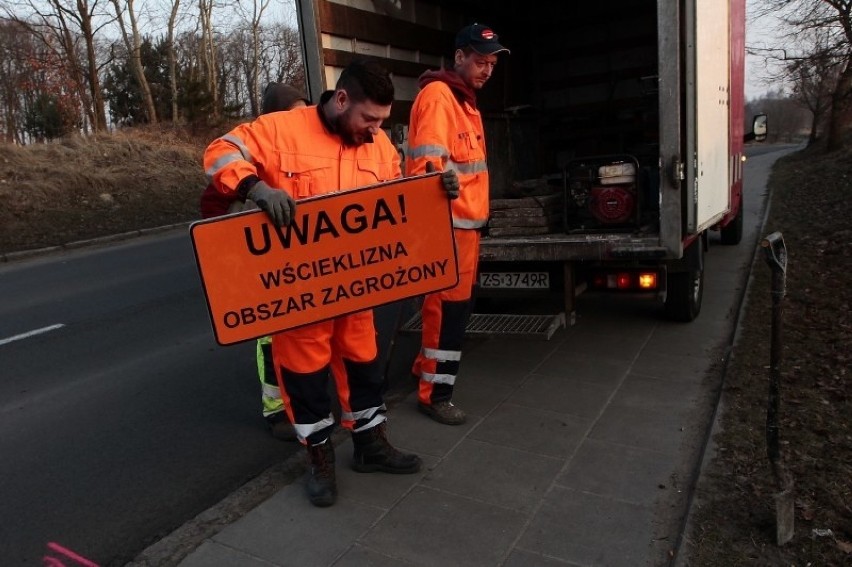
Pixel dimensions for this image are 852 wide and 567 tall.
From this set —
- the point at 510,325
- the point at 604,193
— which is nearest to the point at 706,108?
the point at 604,193

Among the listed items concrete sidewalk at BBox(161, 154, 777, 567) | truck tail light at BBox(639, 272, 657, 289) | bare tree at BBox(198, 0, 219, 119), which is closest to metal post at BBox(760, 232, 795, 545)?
concrete sidewalk at BBox(161, 154, 777, 567)

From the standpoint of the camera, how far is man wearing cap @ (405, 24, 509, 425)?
369cm

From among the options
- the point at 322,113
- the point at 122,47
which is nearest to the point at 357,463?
the point at 322,113

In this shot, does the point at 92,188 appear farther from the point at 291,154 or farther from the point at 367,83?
the point at 367,83

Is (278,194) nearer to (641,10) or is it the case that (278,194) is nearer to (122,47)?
(641,10)

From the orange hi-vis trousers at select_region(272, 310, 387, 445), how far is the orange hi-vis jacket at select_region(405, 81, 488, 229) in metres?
0.96

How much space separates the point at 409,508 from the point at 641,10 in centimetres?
683

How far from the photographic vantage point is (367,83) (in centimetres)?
277

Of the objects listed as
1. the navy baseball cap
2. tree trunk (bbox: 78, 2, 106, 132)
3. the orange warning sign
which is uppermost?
tree trunk (bbox: 78, 2, 106, 132)

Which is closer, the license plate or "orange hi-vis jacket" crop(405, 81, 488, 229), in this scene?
"orange hi-vis jacket" crop(405, 81, 488, 229)

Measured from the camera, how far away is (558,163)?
27.3ft

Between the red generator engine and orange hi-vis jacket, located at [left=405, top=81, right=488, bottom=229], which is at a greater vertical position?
orange hi-vis jacket, located at [left=405, top=81, right=488, bottom=229]

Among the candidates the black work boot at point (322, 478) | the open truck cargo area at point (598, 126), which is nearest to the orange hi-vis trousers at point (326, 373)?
the black work boot at point (322, 478)

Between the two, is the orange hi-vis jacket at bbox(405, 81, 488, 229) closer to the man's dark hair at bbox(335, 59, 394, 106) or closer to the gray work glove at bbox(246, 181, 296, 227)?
the man's dark hair at bbox(335, 59, 394, 106)
